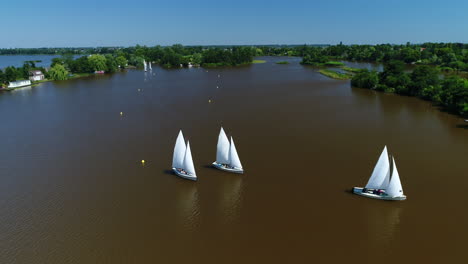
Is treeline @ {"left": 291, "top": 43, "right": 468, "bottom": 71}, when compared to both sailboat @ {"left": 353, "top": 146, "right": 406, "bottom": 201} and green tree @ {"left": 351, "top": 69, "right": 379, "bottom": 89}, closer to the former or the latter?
green tree @ {"left": 351, "top": 69, "right": 379, "bottom": 89}

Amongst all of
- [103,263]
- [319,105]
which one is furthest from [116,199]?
[319,105]

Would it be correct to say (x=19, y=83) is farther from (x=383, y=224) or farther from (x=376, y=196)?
(x=383, y=224)

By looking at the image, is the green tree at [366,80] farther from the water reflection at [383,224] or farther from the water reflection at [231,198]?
the water reflection at [231,198]

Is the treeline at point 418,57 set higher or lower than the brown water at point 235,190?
higher

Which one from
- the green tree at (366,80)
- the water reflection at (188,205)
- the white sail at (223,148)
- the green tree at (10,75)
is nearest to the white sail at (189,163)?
the water reflection at (188,205)

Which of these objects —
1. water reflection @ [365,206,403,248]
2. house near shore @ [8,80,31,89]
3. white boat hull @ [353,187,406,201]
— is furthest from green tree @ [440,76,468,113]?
house near shore @ [8,80,31,89]

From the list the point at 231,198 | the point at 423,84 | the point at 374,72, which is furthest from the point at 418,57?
the point at 231,198
